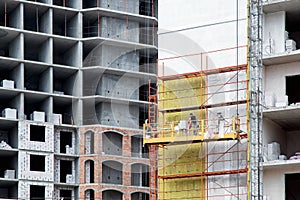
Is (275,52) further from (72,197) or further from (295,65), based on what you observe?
(72,197)

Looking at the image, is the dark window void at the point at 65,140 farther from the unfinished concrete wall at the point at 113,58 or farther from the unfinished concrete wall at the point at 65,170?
the unfinished concrete wall at the point at 113,58

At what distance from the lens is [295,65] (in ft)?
125

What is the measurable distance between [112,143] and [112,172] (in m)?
2.21

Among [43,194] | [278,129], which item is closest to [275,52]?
[278,129]

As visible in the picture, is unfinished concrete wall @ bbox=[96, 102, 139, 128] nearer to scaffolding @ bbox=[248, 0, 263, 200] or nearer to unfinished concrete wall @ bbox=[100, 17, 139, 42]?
unfinished concrete wall @ bbox=[100, 17, 139, 42]

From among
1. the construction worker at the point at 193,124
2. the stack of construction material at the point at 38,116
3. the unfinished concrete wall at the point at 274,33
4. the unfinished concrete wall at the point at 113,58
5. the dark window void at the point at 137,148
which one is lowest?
the construction worker at the point at 193,124

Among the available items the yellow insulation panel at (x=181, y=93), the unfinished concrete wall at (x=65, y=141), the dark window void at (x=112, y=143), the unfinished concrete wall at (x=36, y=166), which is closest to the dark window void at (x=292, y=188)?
the yellow insulation panel at (x=181, y=93)

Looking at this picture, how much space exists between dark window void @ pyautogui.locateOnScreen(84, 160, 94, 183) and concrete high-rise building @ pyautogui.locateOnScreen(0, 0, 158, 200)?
0.07 metres

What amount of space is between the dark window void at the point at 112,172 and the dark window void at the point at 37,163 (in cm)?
466

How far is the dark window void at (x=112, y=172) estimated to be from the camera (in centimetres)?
6912

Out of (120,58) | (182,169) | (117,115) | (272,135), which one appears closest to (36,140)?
(117,115)

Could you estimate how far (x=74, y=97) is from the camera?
69.3 metres

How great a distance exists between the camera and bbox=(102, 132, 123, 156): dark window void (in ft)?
229

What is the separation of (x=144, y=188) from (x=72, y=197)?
18.6ft
